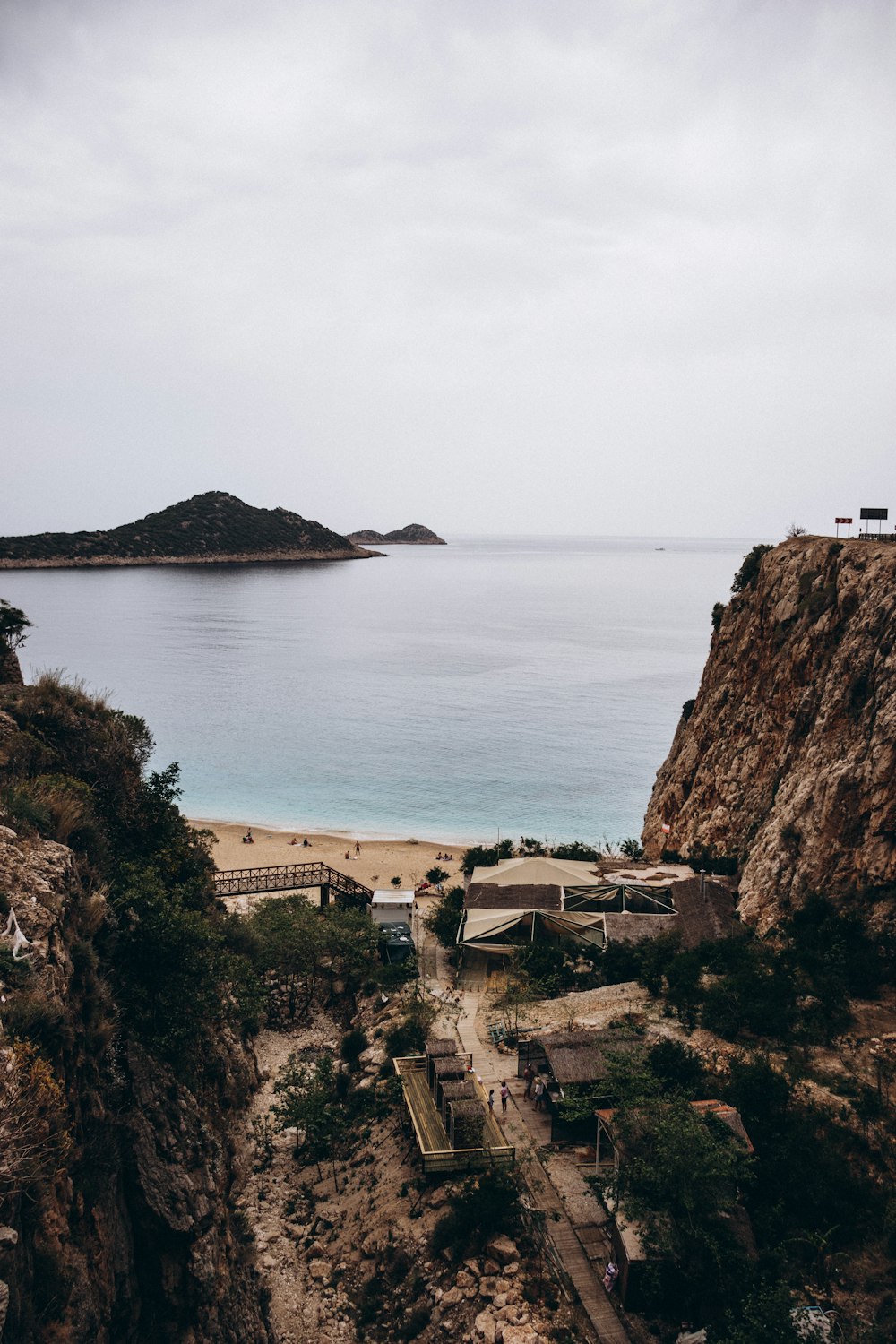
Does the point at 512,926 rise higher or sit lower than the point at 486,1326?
higher

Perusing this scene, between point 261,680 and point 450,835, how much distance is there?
1868 inches

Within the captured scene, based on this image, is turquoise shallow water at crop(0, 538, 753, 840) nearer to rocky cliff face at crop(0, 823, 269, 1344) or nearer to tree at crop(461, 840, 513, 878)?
tree at crop(461, 840, 513, 878)

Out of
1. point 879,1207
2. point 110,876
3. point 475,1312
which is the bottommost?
point 475,1312

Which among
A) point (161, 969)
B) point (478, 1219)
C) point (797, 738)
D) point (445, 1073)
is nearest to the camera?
point (478, 1219)

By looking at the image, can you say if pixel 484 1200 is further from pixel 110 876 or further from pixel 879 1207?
pixel 110 876

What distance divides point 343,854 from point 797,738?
2412 cm

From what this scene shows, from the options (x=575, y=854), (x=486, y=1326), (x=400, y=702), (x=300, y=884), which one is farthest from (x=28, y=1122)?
(x=400, y=702)

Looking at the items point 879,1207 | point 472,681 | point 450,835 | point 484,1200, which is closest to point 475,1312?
point 484,1200

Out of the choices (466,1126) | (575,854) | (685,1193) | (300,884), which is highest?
(685,1193)

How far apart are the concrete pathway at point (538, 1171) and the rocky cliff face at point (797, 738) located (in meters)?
8.83

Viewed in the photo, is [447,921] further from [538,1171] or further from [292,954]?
[538,1171]

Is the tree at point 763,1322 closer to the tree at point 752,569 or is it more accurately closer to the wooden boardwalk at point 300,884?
the wooden boardwalk at point 300,884

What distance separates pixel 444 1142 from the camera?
15.8 meters

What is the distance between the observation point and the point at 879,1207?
13.6 meters
